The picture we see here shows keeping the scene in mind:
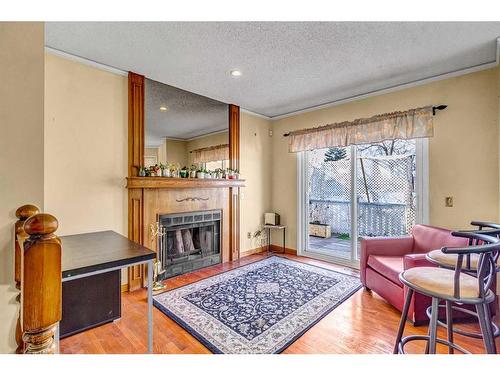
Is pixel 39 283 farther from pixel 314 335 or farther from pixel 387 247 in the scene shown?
pixel 387 247

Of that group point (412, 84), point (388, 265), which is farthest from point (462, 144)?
point (388, 265)

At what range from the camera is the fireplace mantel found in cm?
276

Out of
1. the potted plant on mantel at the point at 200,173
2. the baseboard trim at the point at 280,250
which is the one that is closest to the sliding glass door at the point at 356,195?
the baseboard trim at the point at 280,250

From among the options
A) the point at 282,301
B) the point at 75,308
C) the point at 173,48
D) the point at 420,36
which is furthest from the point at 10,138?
the point at 420,36

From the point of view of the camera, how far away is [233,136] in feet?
13.0

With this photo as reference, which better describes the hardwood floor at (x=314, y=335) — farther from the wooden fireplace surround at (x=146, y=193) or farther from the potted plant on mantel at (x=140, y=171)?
the potted plant on mantel at (x=140, y=171)

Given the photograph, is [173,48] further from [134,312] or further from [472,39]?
[472,39]

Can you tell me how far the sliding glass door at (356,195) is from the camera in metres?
3.18

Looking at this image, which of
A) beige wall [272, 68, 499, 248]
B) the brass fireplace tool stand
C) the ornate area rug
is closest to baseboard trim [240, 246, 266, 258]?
the ornate area rug

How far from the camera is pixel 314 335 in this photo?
197 centimetres

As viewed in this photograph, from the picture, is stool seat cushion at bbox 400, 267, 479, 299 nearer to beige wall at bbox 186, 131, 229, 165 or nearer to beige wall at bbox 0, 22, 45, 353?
beige wall at bbox 0, 22, 45, 353

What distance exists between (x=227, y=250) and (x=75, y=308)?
2.21 metres

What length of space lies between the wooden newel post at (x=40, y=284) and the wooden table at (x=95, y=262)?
805 millimetres

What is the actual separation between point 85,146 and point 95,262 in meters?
1.58
